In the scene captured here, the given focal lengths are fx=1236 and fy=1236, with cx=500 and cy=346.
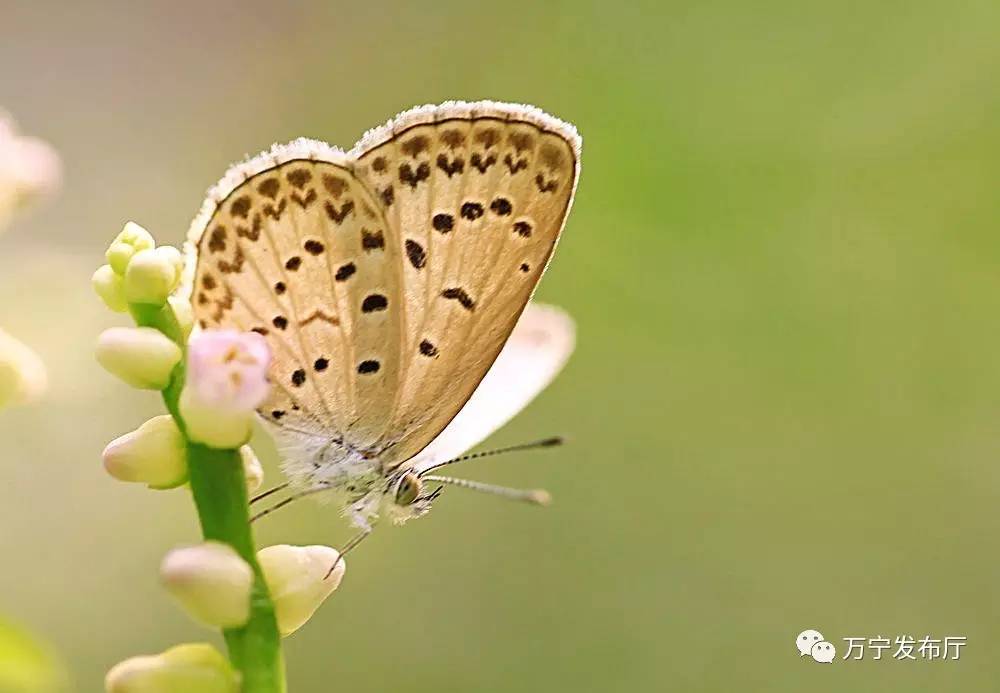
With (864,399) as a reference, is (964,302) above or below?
above

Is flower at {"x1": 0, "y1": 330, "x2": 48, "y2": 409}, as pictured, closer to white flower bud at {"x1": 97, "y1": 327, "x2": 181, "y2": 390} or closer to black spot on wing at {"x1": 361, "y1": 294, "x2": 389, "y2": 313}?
white flower bud at {"x1": 97, "y1": 327, "x2": 181, "y2": 390}

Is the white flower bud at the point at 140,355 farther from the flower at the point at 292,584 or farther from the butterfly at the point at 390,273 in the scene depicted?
the butterfly at the point at 390,273

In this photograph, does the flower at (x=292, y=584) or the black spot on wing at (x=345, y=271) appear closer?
the flower at (x=292, y=584)

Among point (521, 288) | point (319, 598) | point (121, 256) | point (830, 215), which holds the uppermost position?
point (830, 215)

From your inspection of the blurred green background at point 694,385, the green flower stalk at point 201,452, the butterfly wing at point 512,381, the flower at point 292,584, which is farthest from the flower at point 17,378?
the blurred green background at point 694,385

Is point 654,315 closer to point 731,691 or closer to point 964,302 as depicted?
point 964,302

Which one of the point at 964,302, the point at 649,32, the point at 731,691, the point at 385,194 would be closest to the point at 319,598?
the point at 385,194
